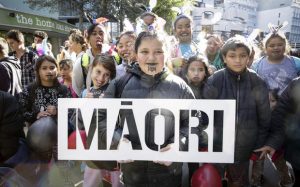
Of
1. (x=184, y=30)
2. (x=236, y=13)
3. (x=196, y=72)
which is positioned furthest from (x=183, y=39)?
(x=236, y=13)

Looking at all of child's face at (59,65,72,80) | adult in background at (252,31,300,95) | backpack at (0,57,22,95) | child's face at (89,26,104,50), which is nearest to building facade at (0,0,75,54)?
child's face at (59,65,72,80)

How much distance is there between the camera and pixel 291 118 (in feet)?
8.43

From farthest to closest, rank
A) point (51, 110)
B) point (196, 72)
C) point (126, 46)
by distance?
point (126, 46) → point (196, 72) → point (51, 110)

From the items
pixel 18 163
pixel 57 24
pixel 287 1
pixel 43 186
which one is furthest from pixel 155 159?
pixel 287 1

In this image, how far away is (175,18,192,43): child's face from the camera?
3.88 m

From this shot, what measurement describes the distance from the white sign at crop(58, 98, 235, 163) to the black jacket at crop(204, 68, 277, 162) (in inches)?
22.6

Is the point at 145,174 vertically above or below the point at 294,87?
below

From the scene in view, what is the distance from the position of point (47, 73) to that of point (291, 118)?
2.35 meters

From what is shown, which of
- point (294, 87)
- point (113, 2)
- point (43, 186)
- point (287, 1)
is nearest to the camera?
point (294, 87)

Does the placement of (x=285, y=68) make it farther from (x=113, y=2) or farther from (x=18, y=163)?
(x=113, y=2)

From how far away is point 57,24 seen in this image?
66.8 feet

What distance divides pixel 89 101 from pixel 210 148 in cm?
85

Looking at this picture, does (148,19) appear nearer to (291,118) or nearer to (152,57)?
(152,57)

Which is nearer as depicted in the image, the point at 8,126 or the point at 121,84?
the point at 121,84
